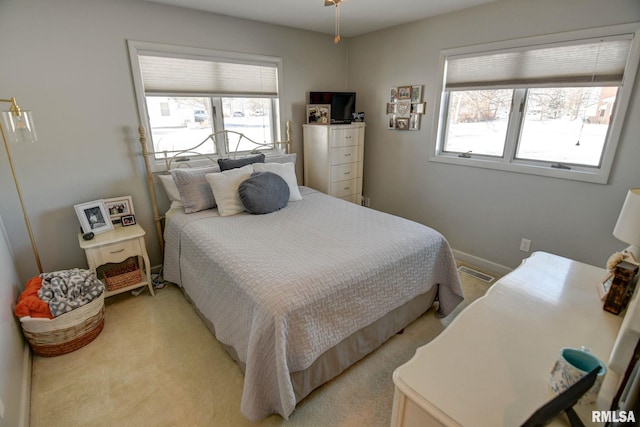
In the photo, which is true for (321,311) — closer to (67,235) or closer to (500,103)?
(67,235)

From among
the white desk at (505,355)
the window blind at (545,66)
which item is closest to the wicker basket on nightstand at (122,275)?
the white desk at (505,355)

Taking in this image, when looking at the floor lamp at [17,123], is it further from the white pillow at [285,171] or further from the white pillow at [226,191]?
the white pillow at [285,171]

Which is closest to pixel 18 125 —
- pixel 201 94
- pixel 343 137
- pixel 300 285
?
pixel 201 94

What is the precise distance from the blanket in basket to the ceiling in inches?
88.1

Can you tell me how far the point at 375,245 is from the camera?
1.97m

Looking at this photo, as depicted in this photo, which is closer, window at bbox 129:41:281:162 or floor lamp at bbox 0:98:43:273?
floor lamp at bbox 0:98:43:273

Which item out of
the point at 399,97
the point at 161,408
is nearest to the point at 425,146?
the point at 399,97

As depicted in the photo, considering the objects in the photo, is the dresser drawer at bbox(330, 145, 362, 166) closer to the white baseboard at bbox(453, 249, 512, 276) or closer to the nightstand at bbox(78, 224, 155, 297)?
the white baseboard at bbox(453, 249, 512, 276)

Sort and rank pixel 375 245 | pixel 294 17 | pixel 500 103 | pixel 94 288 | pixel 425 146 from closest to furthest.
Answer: pixel 375 245 → pixel 94 288 → pixel 500 103 → pixel 294 17 → pixel 425 146

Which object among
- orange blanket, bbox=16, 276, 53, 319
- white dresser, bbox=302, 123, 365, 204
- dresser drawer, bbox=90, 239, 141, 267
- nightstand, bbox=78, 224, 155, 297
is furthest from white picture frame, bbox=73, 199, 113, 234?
white dresser, bbox=302, 123, 365, 204

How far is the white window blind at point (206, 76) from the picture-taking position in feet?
8.80

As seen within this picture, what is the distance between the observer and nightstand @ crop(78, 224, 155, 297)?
91.6 inches

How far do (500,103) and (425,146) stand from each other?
776 mm

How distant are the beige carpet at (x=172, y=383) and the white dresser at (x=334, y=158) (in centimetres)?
184
